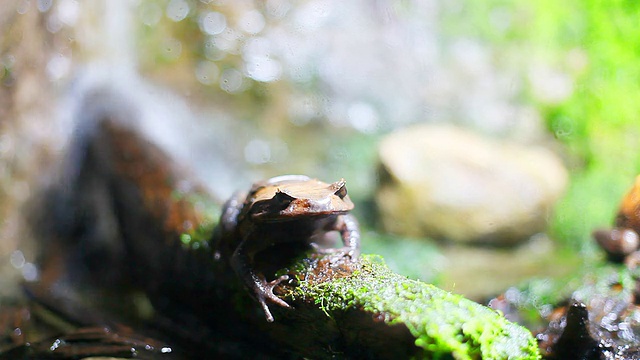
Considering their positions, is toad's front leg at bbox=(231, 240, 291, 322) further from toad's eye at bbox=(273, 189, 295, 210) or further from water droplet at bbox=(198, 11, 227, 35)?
water droplet at bbox=(198, 11, 227, 35)

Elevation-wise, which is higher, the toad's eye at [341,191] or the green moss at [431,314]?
the toad's eye at [341,191]

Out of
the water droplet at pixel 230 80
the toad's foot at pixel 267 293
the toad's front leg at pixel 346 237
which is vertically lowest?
the toad's foot at pixel 267 293

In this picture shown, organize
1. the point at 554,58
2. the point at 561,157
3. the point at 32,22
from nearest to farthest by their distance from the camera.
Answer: the point at 32,22 → the point at 561,157 → the point at 554,58

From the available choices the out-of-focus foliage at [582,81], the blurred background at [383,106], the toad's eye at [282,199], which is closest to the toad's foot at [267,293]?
the toad's eye at [282,199]

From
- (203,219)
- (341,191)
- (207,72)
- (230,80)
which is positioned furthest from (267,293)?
(207,72)

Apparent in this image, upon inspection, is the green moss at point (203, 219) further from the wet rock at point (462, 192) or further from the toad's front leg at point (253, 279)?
the wet rock at point (462, 192)

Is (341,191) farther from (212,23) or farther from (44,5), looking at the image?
(212,23)

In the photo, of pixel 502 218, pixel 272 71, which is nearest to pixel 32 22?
pixel 272 71

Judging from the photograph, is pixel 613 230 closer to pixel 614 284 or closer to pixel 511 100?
pixel 614 284
